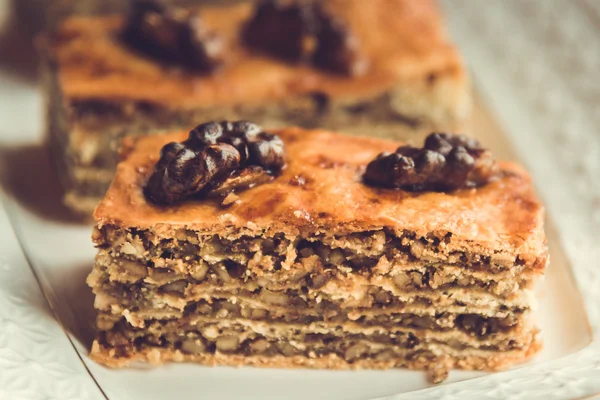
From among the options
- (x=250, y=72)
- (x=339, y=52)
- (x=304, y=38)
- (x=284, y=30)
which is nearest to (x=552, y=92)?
(x=339, y=52)

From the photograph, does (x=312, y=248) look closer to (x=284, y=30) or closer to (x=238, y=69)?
(x=238, y=69)

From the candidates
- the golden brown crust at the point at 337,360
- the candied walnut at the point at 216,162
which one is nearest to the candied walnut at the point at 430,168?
the candied walnut at the point at 216,162

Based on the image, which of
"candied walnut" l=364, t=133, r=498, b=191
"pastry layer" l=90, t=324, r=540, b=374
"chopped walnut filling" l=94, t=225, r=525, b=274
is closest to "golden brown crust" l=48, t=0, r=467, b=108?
"candied walnut" l=364, t=133, r=498, b=191

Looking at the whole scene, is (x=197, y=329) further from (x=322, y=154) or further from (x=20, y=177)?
(x=20, y=177)

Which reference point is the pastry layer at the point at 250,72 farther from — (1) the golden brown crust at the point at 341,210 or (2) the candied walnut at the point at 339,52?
(1) the golden brown crust at the point at 341,210

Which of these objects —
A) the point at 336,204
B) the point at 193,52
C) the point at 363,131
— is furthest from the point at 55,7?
the point at 336,204

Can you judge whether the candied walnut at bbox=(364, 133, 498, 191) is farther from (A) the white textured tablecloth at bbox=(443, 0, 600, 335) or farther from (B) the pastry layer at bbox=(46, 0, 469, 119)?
(B) the pastry layer at bbox=(46, 0, 469, 119)
